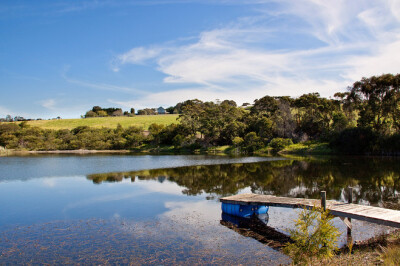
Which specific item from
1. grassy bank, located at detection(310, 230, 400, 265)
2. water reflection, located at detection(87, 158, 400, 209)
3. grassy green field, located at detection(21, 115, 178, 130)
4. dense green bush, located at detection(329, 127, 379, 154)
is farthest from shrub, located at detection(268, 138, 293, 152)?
grassy bank, located at detection(310, 230, 400, 265)

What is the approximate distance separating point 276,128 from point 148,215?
62.6 m

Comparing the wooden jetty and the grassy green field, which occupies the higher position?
the grassy green field

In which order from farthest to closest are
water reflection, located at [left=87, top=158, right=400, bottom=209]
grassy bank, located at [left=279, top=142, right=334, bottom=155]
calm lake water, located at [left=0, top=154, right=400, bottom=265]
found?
grassy bank, located at [left=279, top=142, right=334, bottom=155]
water reflection, located at [left=87, top=158, right=400, bottom=209]
calm lake water, located at [left=0, top=154, right=400, bottom=265]

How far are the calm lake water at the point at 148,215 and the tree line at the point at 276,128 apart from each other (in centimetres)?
3068

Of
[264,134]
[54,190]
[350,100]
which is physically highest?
[350,100]

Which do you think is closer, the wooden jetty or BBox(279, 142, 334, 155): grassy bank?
the wooden jetty

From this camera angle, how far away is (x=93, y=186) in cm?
2730

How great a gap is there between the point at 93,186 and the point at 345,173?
25.4 m

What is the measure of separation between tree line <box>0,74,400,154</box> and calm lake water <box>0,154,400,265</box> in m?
30.7

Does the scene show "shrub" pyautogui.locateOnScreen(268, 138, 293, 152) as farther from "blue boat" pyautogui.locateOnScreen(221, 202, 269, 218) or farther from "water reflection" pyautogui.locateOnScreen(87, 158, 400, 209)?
"blue boat" pyautogui.locateOnScreen(221, 202, 269, 218)

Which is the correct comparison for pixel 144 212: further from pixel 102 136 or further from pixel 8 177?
pixel 102 136

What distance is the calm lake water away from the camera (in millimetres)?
11352

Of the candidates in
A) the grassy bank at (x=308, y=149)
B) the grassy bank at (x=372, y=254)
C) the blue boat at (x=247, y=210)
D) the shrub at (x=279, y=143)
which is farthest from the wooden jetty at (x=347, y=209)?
the shrub at (x=279, y=143)

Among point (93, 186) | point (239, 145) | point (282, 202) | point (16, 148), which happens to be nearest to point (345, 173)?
point (282, 202)
